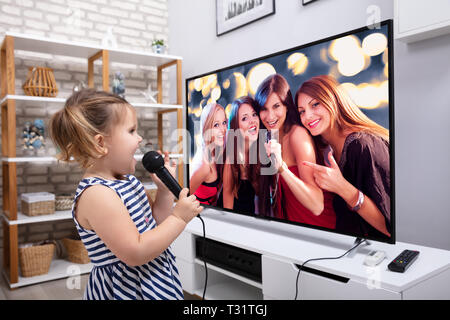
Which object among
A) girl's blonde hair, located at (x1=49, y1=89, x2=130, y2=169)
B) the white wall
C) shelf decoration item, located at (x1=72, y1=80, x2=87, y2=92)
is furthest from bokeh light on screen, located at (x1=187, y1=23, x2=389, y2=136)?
shelf decoration item, located at (x1=72, y1=80, x2=87, y2=92)

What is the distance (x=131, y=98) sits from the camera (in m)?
3.41

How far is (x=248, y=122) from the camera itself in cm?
210

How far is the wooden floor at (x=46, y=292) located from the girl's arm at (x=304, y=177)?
1.00 meters

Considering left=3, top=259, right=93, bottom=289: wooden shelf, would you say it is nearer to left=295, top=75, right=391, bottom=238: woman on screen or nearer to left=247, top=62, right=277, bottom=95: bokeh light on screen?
left=247, top=62, right=277, bottom=95: bokeh light on screen

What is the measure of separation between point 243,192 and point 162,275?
3.87 ft

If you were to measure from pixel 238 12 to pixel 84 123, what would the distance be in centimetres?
207

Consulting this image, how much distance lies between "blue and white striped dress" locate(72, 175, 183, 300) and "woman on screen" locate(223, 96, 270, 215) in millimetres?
1093

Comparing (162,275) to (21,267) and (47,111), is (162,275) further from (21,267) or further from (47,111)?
(47,111)

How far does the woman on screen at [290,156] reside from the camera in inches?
70.2

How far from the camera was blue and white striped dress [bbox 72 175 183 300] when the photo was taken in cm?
101

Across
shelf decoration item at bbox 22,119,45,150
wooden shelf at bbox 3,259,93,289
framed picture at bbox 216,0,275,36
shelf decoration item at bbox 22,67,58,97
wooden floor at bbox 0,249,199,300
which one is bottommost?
wooden floor at bbox 0,249,199,300

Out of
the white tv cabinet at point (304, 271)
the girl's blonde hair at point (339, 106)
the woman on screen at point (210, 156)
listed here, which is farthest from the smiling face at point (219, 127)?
the girl's blonde hair at point (339, 106)

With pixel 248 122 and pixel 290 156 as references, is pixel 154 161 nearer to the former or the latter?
pixel 290 156

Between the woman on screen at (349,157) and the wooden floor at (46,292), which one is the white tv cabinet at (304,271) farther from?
the wooden floor at (46,292)
